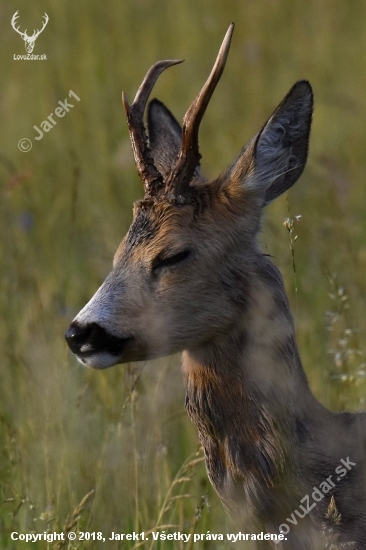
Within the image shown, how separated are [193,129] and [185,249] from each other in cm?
45

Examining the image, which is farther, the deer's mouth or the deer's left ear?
the deer's left ear

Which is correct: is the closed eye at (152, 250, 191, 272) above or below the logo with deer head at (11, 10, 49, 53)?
below

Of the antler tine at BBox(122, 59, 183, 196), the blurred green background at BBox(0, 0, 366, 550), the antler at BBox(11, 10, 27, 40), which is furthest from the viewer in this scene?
the antler at BBox(11, 10, 27, 40)

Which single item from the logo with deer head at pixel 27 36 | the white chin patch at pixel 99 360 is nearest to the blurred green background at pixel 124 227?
the logo with deer head at pixel 27 36

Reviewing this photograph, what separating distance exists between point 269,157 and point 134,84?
6.06 m

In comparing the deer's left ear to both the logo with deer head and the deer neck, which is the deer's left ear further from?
the logo with deer head

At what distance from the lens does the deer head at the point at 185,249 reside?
4.25 meters

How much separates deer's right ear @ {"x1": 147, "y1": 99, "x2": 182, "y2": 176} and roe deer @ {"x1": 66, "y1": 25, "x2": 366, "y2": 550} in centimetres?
53

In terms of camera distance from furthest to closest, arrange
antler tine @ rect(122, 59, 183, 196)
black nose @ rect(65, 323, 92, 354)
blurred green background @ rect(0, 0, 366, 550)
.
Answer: blurred green background @ rect(0, 0, 366, 550) < antler tine @ rect(122, 59, 183, 196) < black nose @ rect(65, 323, 92, 354)

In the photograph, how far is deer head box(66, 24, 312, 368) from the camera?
14.0ft

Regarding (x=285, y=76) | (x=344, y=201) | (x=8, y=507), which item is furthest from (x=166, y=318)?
(x=285, y=76)

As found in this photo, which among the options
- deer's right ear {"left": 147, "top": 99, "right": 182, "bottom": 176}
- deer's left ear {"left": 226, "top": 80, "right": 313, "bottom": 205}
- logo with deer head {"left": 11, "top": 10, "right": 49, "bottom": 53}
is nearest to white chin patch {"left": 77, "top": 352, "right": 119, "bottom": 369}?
deer's left ear {"left": 226, "top": 80, "right": 313, "bottom": 205}

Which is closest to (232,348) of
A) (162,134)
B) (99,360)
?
(99,360)

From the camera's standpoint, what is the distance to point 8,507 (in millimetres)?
5359
